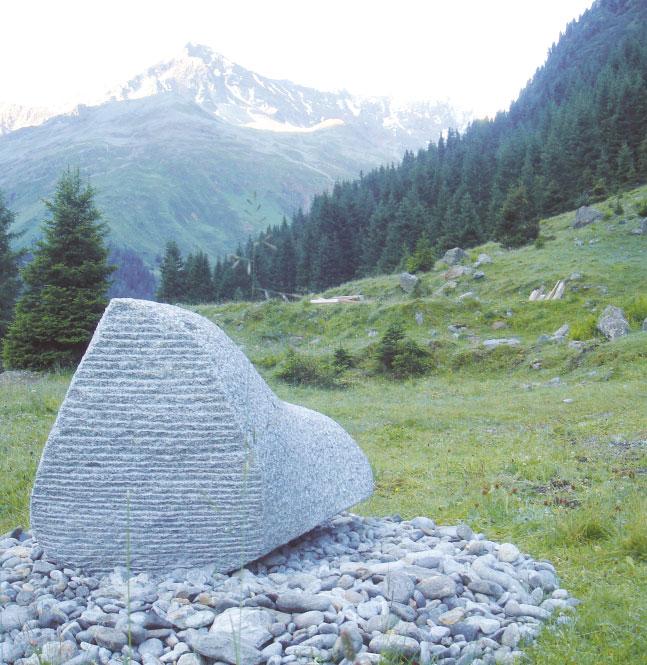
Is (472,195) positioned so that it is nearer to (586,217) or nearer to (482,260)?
(586,217)

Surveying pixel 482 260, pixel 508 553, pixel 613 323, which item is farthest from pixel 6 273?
pixel 508 553

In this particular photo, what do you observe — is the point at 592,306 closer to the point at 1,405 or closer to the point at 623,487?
the point at 623,487

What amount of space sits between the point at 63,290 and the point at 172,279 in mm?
40118

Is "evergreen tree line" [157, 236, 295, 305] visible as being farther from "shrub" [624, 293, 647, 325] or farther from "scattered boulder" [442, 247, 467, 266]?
"shrub" [624, 293, 647, 325]

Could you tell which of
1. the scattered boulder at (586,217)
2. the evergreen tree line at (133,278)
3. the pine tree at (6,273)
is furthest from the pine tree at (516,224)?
the evergreen tree line at (133,278)

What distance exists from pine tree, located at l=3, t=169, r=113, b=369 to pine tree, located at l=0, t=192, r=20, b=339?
447 inches

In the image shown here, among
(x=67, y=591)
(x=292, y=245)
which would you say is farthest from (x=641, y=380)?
(x=292, y=245)

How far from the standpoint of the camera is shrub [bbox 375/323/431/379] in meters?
20.5

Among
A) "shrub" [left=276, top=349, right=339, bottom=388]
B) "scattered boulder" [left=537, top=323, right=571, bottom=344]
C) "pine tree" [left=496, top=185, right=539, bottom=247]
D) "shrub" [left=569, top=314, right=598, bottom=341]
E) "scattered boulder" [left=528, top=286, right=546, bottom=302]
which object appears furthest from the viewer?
"pine tree" [left=496, top=185, right=539, bottom=247]

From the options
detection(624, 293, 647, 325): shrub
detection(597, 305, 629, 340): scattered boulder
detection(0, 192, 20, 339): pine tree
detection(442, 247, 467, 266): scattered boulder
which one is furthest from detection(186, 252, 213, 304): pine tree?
detection(597, 305, 629, 340): scattered boulder

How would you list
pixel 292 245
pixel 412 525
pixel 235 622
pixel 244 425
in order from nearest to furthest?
1. pixel 235 622
2. pixel 244 425
3. pixel 412 525
4. pixel 292 245

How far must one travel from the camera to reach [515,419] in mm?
13359

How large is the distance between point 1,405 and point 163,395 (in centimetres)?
1097

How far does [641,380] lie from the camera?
606 inches
